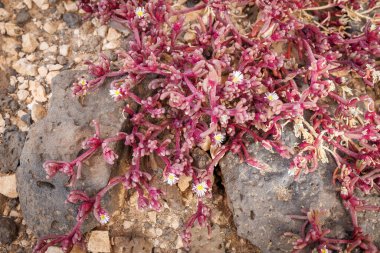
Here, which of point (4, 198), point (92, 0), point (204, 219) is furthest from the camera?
point (92, 0)

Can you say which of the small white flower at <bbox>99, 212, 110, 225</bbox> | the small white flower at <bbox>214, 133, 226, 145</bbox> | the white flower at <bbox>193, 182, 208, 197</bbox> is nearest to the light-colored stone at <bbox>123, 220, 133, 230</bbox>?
the small white flower at <bbox>99, 212, 110, 225</bbox>

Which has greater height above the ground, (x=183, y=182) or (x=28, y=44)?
(x=28, y=44)

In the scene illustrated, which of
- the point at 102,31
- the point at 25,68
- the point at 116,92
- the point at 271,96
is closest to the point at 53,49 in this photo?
the point at 25,68

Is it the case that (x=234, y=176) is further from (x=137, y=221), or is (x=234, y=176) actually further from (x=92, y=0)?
(x=92, y=0)

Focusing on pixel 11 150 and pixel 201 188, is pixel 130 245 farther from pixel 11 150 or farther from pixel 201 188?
pixel 11 150

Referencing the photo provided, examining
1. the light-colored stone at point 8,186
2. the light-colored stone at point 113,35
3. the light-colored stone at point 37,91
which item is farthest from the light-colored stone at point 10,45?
the light-colored stone at point 8,186

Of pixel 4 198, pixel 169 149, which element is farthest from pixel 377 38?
pixel 4 198
